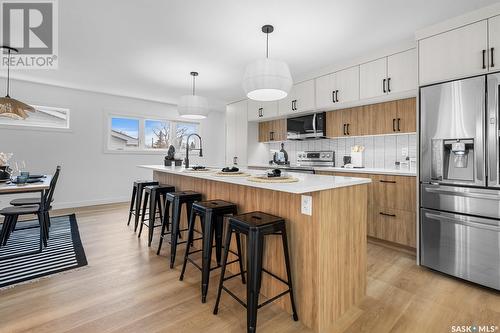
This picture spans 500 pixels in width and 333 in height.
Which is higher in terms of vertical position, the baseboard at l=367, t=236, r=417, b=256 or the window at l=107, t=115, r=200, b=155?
the window at l=107, t=115, r=200, b=155

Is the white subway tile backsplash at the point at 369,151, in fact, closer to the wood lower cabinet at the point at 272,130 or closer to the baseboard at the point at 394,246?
the baseboard at the point at 394,246

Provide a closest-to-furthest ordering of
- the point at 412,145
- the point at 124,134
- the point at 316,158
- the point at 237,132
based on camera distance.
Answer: the point at 412,145 → the point at 316,158 → the point at 237,132 → the point at 124,134

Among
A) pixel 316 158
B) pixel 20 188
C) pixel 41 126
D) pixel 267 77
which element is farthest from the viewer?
pixel 41 126

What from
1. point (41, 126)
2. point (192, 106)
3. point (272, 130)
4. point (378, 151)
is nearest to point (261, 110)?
point (272, 130)

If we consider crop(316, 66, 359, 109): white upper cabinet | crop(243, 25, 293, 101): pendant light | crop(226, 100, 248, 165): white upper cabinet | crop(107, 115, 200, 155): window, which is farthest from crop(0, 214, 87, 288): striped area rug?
crop(316, 66, 359, 109): white upper cabinet

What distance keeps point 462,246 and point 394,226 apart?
799 mm

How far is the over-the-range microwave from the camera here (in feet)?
13.6

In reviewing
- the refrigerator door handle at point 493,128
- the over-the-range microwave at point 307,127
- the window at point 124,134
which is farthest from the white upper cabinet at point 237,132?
the refrigerator door handle at point 493,128

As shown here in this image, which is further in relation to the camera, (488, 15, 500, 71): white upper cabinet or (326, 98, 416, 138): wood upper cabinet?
(326, 98, 416, 138): wood upper cabinet

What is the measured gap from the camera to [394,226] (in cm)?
301

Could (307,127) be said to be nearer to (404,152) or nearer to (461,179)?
(404,152)

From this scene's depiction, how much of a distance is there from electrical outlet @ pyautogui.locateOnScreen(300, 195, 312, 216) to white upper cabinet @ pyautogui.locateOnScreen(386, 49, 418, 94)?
7.78ft

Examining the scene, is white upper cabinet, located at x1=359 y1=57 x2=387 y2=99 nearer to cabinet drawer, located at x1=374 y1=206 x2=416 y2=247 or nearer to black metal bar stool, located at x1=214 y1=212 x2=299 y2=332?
cabinet drawer, located at x1=374 y1=206 x2=416 y2=247

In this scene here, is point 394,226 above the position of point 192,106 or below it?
below
